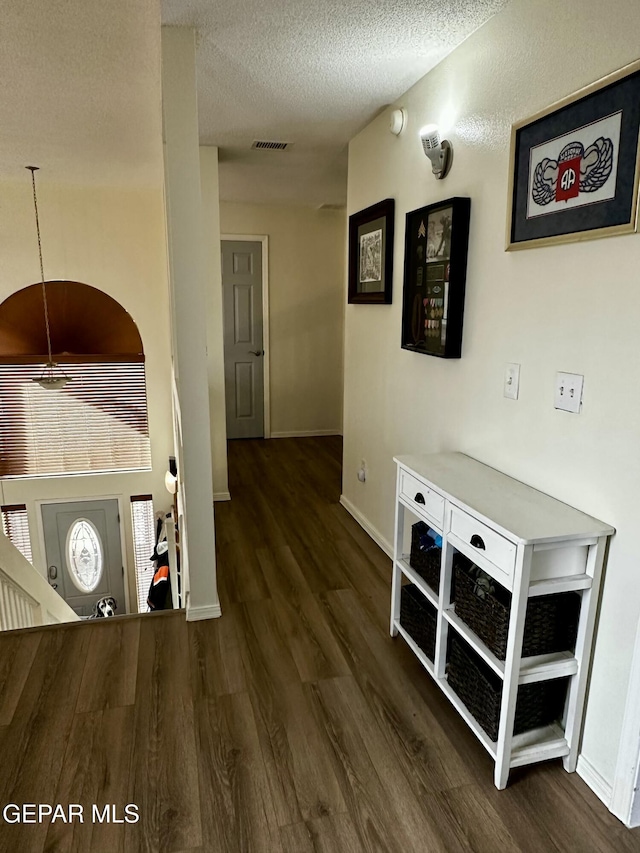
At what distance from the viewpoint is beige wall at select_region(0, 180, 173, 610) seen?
17.1ft

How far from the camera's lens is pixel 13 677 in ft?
7.13

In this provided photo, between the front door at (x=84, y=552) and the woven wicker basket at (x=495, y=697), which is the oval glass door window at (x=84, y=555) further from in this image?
the woven wicker basket at (x=495, y=697)

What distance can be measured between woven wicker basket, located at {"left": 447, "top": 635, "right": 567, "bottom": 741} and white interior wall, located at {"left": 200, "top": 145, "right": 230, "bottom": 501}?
2.48m

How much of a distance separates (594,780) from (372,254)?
2.66 meters

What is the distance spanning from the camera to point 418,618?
2.23m

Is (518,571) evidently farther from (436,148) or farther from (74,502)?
(74,502)

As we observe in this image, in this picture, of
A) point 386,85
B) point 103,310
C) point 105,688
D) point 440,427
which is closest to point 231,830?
point 105,688

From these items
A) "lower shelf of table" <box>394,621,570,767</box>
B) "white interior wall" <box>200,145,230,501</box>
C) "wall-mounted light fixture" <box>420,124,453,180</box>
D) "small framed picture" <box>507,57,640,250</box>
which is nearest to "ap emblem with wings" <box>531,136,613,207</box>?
"small framed picture" <box>507,57,640,250</box>

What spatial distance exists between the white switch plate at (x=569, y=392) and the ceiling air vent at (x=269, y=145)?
8.53ft

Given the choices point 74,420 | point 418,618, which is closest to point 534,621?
point 418,618

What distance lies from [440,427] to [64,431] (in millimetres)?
4584

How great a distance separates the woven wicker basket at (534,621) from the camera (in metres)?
1.66

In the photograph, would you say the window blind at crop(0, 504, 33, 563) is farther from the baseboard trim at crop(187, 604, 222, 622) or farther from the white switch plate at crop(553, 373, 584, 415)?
the white switch plate at crop(553, 373, 584, 415)

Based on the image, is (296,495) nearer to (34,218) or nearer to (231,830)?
(231,830)
